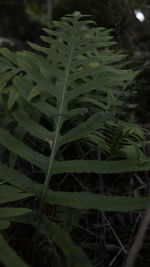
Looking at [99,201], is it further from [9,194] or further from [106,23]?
[106,23]

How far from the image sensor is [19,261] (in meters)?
0.94

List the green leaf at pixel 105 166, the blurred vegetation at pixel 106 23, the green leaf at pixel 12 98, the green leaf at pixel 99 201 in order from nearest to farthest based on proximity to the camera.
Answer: the green leaf at pixel 99 201 → the green leaf at pixel 105 166 → the green leaf at pixel 12 98 → the blurred vegetation at pixel 106 23

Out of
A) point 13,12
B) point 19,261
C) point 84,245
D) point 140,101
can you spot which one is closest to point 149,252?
point 84,245

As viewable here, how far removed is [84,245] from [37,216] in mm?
354

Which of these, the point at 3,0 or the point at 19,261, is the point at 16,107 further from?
the point at 3,0

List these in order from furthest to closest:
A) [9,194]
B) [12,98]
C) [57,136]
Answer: [12,98]
[57,136]
[9,194]


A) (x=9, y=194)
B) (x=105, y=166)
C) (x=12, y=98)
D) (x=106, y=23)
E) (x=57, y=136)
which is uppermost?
(x=106, y=23)

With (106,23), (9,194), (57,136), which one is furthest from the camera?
(106,23)

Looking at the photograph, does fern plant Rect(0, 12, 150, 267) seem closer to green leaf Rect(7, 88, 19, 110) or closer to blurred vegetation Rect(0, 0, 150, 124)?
green leaf Rect(7, 88, 19, 110)

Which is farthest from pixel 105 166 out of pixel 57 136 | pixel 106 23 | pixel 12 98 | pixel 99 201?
pixel 106 23

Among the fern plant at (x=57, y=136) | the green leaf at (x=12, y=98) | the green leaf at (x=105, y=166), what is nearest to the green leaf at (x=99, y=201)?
the fern plant at (x=57, y=136)

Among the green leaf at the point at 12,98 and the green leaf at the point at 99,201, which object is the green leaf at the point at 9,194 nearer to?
the green leaf at the point at 99,201

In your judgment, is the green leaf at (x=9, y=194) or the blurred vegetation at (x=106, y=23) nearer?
the green leaf at (x=9, y=194)

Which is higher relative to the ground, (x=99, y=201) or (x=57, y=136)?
(x=57, y=136)
